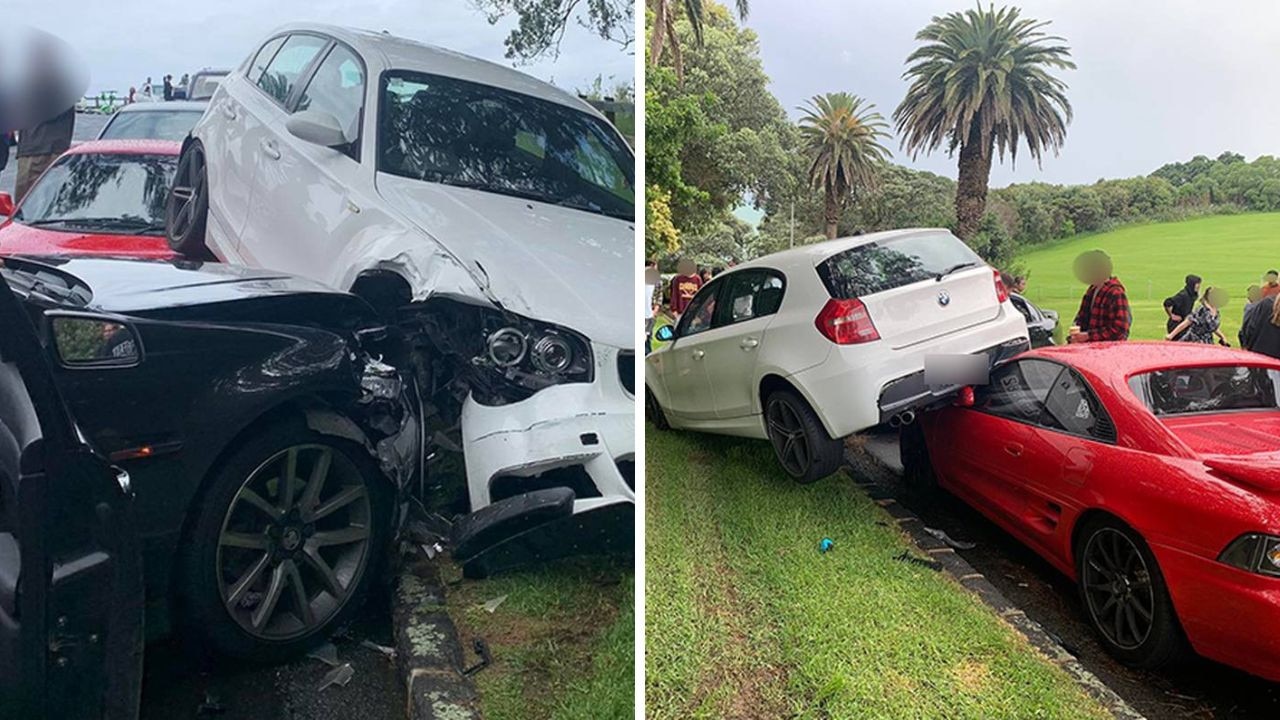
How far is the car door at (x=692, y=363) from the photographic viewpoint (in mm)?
4113

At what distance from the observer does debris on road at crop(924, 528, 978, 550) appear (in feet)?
11.6

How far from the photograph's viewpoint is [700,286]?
4461mm

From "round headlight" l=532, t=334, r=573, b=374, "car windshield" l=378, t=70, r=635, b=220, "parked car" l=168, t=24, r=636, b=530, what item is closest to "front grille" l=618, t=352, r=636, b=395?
"parked car" l=168, t=24, r=636, b=530

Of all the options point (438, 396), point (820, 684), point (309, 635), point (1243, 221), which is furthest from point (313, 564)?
point (1243, 221)

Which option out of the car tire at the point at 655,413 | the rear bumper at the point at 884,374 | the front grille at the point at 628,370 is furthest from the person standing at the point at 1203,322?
the front grille at the point at 628,370

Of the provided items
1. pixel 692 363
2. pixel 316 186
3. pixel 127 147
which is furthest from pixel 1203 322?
pixel 127 147

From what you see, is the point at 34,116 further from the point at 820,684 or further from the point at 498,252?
the point at 820,684

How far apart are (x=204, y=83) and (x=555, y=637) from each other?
4.86 feet

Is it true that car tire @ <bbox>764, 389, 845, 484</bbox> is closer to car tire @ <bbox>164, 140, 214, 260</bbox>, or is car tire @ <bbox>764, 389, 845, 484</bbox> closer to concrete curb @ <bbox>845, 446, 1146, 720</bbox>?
concrete curb @ <bbox>845, 446, 1146, 720</bbox>

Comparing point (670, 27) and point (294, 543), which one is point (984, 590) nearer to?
point (294, 543)

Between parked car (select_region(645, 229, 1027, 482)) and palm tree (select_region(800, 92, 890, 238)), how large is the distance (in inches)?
12.4

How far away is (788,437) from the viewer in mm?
3672

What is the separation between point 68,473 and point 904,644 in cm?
261

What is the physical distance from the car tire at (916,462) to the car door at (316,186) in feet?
9.45
